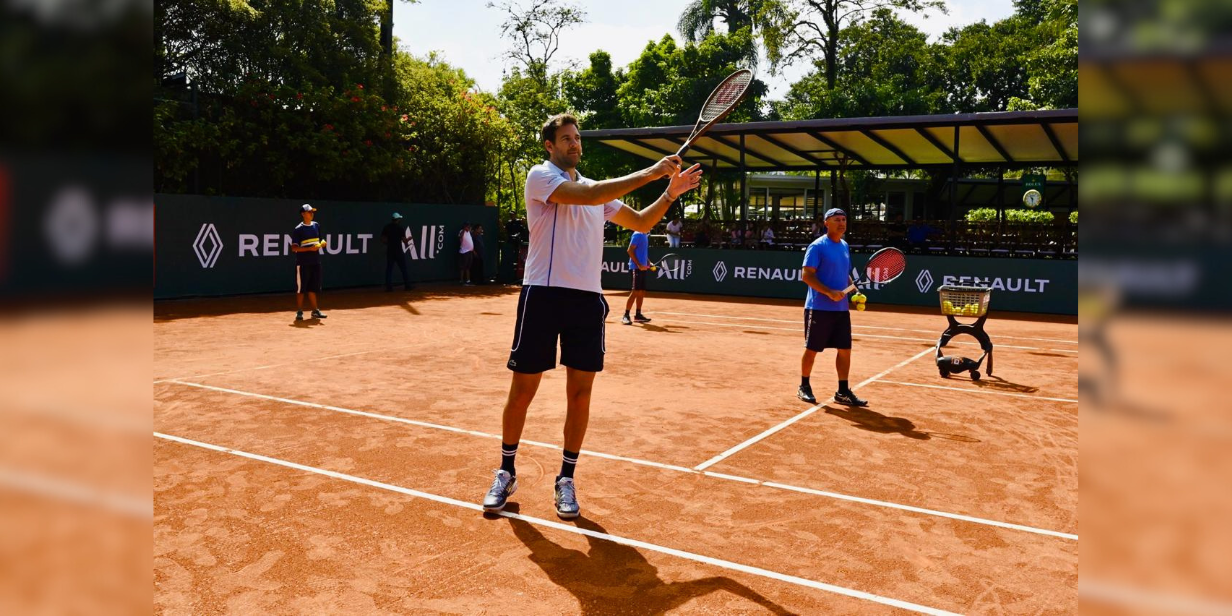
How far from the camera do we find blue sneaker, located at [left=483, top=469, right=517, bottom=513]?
516 cm

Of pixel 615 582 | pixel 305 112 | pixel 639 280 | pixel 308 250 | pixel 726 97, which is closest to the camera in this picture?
pixel 615 582

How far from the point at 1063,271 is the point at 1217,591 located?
2113 cm

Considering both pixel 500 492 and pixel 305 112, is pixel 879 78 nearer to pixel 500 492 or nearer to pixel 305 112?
pixel 305 112

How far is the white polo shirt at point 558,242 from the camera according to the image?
5.05 m

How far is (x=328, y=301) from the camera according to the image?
63.1 feet

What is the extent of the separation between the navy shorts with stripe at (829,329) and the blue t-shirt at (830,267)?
6 centimetres

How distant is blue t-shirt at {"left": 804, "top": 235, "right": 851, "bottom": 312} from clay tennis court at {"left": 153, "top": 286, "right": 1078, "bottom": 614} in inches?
39.1

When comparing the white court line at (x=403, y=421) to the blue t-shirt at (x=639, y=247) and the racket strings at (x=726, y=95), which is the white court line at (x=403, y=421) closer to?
the racket strings at (x=726, y=95)

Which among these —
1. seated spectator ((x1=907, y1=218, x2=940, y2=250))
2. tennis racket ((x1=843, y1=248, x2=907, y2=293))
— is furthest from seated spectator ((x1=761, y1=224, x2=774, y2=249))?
tennis racket ((x1=843, y1=248, x2=907, y2=293))

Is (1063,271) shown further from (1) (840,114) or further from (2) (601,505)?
(1) (840,114)

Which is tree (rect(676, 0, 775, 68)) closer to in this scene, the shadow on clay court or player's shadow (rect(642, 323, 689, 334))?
the shadow on clay court

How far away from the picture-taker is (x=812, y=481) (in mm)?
5977

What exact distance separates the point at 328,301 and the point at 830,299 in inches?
Result: 532

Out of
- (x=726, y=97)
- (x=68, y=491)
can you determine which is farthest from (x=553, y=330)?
(x=68, y=491)
